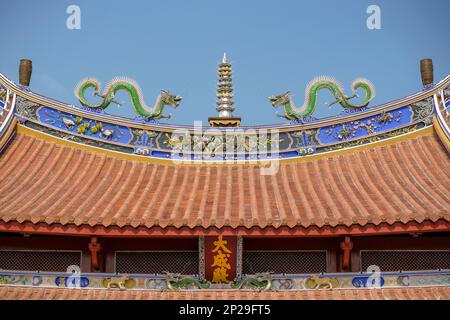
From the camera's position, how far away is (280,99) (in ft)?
44.8

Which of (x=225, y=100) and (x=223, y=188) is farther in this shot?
(x=225, y=100)

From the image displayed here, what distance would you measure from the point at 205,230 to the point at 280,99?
4.06 meters

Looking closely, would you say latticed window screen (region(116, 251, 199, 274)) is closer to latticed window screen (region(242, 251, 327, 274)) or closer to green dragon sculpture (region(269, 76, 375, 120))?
latticed window screen (region(242, 251, 327, 274))

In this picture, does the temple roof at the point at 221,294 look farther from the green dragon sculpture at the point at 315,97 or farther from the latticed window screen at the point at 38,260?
the green dragon sculpture at the point at 315,97

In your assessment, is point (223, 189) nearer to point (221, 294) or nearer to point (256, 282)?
point (256, 282)

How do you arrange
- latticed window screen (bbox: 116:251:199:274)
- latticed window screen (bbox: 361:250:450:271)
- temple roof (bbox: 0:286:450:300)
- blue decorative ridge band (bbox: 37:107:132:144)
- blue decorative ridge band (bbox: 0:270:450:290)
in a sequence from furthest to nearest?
blue decorative ridge band (bbox: 37:107:132:144)
latticed window screen (bbox: 116:251:199:274)
latticed window screen (bbox: 361:250:450:271)
blue decorative ridge band (bbox: 0:270:450:290)
temple roof (bbox: 0:286:450:300)

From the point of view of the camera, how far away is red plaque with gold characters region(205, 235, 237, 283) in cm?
1097

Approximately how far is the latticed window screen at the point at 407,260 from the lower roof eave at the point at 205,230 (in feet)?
A: 3.32

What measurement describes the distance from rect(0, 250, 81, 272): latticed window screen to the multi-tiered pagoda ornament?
11.8 ft

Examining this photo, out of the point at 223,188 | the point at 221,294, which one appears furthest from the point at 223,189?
the point at 221,294

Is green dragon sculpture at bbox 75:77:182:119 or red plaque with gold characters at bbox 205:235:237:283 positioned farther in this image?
green dragon sculpture at bbox 75:77:182:119

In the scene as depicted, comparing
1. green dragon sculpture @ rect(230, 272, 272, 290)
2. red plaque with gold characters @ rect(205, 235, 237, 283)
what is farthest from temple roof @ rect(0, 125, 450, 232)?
green dragon sculpture @ rect(230, 272, 272, 290)
